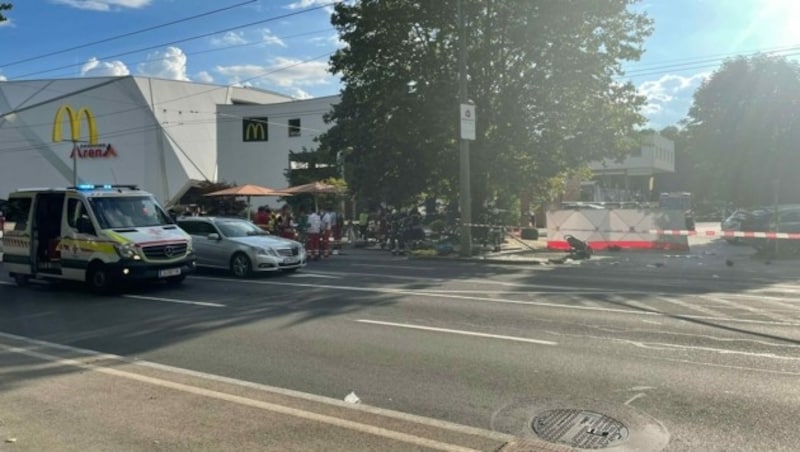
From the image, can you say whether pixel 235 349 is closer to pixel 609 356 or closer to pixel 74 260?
pixel 609 356

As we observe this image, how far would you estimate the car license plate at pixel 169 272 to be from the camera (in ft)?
41.9

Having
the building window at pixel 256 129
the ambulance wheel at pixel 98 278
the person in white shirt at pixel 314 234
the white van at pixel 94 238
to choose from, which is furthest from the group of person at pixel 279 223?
the building window at pixel 256 129

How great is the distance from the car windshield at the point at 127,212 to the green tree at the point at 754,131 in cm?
4123

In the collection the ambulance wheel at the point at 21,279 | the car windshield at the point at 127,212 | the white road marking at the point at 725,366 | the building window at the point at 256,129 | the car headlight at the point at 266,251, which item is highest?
the building window at the point at 256,129

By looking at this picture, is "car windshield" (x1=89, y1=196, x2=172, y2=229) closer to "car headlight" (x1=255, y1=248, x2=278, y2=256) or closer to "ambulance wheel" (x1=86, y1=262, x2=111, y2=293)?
"ambulance wheel" (x1=86, y1=262, x2=111, y2=293)

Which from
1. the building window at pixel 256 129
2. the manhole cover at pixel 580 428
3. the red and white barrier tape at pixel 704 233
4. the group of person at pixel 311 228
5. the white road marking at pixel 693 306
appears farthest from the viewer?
the building window at pixel 256 129

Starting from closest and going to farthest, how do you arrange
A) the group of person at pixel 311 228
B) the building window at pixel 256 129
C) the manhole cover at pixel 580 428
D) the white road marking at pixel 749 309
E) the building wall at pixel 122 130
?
the manhole cover at pixel 580 428
the white road marking at pixel 749 309
the group of person at pixel 311 228
the building window at pixel 256 129
the building wall at pixel 122 130

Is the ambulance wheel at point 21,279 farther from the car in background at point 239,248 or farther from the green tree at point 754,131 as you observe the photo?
the green tree at point 754,131

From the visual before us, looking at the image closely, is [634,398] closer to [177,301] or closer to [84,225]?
[177,301]

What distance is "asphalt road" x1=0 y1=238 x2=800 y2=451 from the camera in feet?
16.1

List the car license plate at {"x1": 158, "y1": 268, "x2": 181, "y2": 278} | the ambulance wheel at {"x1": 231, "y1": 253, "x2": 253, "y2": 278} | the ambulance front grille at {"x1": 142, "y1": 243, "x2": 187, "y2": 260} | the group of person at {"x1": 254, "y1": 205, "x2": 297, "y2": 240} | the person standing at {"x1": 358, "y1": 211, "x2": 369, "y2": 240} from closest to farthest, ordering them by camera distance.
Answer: the ambulance front grille at {"x1": 142, "y1": 243, "x2": 187, "y2": 260} → the car license plate at {"x1": 158, "y1": 268, "x2": 181, "y2": 278} → the ambulance wheel at {"x1": 231, "y1": 253, "x2": 253, "y2": 278} → the group of person at {"x1": 254, "y1": 205, "x2": 297, "y2": 240} → the person standing at {"x1": 358, "y1": 211, "x2": 369, "y2": 240}

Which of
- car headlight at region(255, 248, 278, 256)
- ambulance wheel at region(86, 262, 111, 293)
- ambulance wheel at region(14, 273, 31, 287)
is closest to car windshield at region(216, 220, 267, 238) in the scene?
car headlight at region(255, 248, 278, 256)

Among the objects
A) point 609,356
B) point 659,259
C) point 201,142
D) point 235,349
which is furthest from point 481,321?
point 201,142

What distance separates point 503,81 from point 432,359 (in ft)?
62.8
